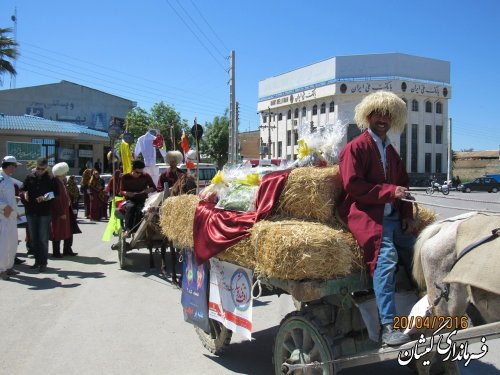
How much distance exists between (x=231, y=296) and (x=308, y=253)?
1346 millimetres

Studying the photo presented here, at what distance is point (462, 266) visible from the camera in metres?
2.76

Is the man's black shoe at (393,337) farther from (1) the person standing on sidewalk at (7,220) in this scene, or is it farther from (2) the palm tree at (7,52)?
(2) the palm tree at (7,52)

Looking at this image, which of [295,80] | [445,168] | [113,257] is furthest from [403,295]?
[295,80]

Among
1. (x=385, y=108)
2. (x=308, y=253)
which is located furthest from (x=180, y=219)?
(x=385, y=108)

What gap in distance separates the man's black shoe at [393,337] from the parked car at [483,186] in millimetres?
50984

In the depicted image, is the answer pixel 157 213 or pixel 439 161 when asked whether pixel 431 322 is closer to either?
pixel 157 213

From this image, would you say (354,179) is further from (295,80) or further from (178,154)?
(295,80)

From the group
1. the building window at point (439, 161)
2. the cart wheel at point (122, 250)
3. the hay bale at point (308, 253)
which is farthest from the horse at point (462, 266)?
the building window at point (439, 161)

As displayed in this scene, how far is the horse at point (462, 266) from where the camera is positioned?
2.65 meters

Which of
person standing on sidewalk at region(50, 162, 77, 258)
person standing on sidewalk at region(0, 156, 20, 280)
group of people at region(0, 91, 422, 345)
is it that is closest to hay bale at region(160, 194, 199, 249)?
group of people at region(0, 91, 422, 345)

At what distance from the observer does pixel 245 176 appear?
4891mm

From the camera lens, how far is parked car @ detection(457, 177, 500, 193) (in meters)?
49.3

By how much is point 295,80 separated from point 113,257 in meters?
68.4

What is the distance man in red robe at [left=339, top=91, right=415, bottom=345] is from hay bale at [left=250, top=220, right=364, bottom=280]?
0.60ft
